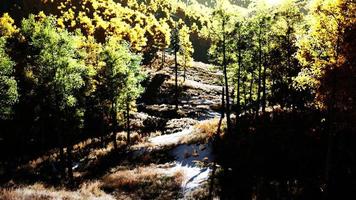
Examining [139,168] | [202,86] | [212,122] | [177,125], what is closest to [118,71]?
[139,168]

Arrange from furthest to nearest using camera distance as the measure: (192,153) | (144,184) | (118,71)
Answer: (118,71) → (192,153) → (144,184)

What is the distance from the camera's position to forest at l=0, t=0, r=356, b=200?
741 inches

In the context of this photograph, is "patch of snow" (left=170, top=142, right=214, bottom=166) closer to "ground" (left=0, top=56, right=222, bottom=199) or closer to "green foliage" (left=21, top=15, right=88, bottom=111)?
"ground" (left=0, top=56, right=222, bottom=199)

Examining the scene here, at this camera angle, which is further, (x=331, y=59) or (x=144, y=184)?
(x=144, y=184)

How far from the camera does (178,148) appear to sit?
3738 centimetres

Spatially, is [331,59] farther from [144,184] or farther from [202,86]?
[202,86]

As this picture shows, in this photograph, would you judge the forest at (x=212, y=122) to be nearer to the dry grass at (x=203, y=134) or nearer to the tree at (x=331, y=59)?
the tree at (x=331, y=59)

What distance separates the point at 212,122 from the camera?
42.4 m

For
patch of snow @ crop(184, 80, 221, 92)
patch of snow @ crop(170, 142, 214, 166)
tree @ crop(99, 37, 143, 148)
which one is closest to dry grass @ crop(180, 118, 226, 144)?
patch of snow @ crop(170, 142, 214, 166)

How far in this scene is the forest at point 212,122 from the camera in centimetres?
1883

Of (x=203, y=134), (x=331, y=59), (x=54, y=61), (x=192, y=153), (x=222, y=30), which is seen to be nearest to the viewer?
(x=331, y=59)

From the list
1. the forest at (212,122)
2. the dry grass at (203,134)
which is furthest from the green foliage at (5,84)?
the dry grass at (203,134)

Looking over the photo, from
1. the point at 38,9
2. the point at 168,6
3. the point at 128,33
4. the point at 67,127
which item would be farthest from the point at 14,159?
the point at 168,6

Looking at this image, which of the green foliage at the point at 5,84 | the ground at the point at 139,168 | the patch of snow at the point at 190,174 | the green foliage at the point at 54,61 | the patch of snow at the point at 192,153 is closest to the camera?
the ground at the point at 139,168
